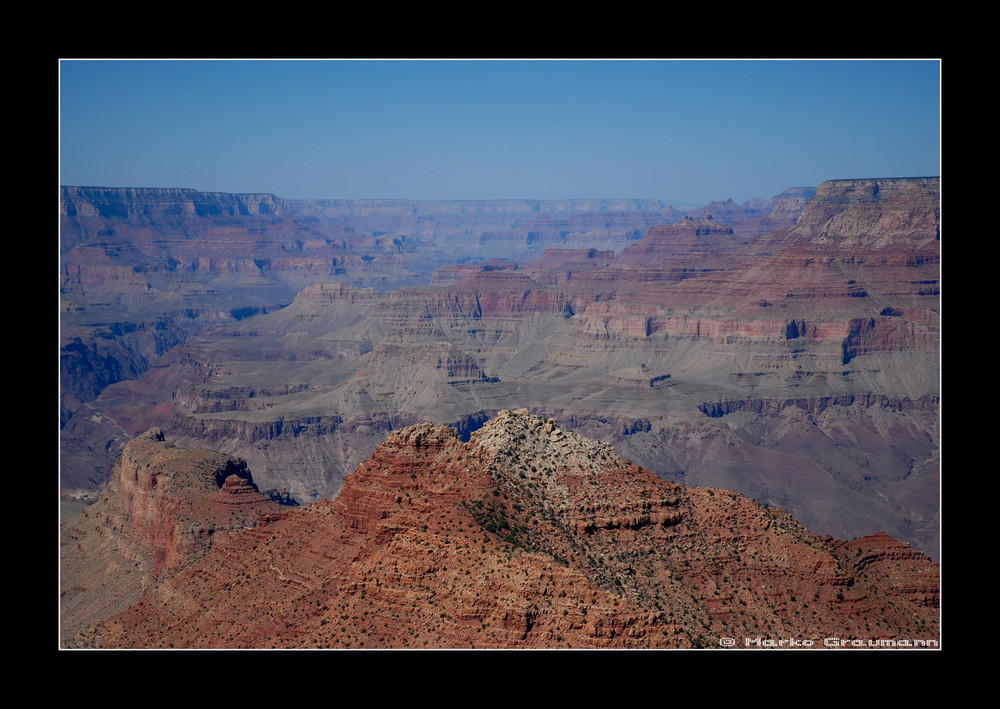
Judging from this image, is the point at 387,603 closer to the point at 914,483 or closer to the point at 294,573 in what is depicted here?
the point at 294,573

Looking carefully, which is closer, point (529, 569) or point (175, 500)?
point (529, 569)

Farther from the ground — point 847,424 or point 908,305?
point 908,305

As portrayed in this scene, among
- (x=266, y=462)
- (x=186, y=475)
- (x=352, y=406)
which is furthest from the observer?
(x=352, y=406)

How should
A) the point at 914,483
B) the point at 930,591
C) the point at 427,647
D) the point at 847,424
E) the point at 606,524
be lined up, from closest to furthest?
1. the point at 427,647
2. the point at 606,524
3. the point at 930,591
4. the point at 914,483
5. the point at 847,424

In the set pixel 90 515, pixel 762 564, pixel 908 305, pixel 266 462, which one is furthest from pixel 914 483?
pixel 762 564

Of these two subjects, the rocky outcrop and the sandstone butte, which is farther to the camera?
the rocky outcrop

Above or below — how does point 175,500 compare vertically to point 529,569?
below

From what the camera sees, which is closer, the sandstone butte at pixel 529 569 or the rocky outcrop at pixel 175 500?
the sandstone butte at pixel 529 569

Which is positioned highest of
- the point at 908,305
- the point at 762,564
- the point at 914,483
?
the point at 908,305
